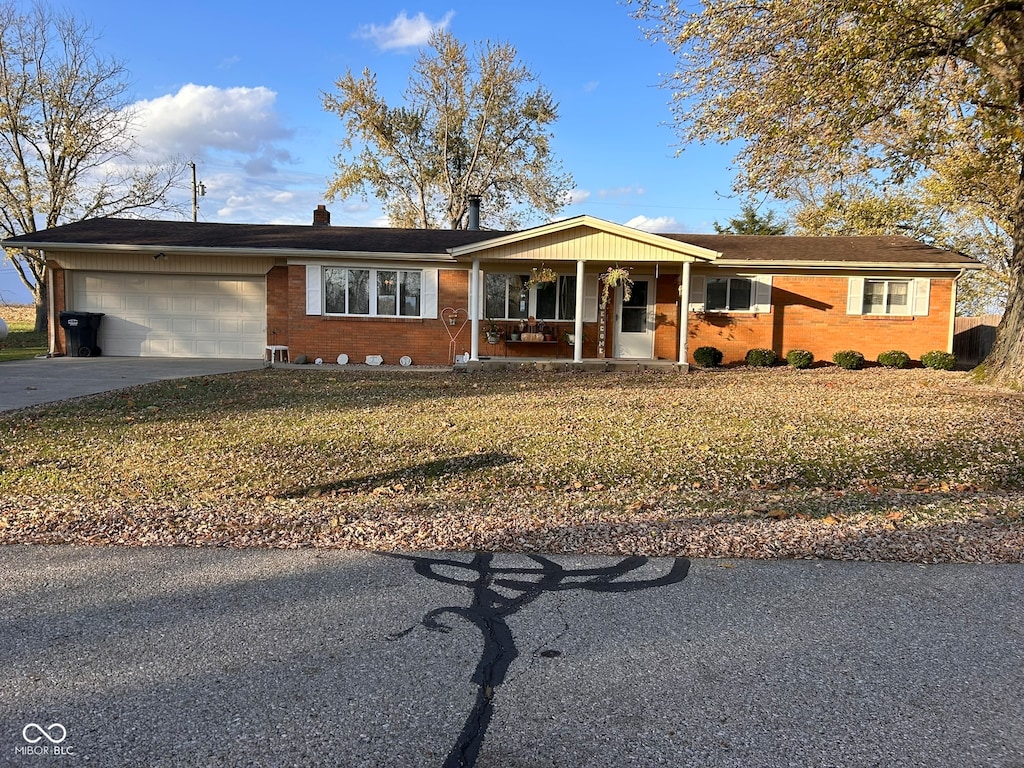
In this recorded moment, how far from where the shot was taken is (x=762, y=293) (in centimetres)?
1822

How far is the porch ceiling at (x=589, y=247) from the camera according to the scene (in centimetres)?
1622

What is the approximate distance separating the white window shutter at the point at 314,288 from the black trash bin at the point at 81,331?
5.36 meters

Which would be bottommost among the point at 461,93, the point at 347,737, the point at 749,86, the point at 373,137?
the point at 347,737

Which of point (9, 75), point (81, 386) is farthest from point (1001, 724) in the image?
point (9, 75)

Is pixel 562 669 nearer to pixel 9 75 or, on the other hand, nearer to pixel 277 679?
pixel 277 679

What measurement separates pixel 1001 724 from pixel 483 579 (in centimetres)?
248

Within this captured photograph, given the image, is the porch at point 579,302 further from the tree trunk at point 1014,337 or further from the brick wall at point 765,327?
the tree trunk at point 1014,337

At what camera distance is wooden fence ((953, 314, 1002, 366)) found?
2220 cm

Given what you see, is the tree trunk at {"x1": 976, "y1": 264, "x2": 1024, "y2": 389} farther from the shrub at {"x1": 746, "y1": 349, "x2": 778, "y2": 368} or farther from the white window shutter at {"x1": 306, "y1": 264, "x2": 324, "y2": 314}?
the white window shutter at {"x1": 306, "y1": 264, "x2": 324, "y2": 314}

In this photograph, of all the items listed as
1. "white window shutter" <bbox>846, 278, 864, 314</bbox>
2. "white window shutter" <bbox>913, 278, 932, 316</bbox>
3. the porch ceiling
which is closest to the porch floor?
the porch ceiling

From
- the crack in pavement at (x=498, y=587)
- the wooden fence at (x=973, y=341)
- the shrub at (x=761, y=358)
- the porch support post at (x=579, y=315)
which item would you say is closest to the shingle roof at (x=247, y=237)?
the porch support post at (x=579, y=315)

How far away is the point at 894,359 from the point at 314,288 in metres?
14.4

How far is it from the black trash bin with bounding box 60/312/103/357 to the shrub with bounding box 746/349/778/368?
16.3m

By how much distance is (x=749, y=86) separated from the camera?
482 inches
